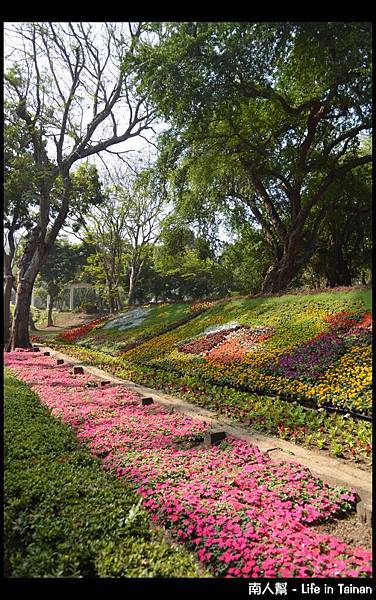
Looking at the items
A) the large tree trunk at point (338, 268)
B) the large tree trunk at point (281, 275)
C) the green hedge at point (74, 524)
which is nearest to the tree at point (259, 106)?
the large tree trunk at point (281, 275)

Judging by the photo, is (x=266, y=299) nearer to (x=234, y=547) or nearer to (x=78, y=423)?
(x=78, y=423)

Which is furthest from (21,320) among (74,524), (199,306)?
(74,524)

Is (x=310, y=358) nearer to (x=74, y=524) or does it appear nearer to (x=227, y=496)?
(x=227, y=496)

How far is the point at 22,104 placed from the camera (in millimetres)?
15609

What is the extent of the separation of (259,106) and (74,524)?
16.3m

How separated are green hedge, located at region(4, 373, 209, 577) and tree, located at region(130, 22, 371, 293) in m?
9.40

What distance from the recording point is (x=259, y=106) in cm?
1614

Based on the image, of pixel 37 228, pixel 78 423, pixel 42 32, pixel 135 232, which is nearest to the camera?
pixel 78 423

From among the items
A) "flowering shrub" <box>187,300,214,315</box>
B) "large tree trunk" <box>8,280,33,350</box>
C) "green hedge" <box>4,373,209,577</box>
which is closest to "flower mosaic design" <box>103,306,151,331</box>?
"flowering shrub" <box>187,300,214,315</box>

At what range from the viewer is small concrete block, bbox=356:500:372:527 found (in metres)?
A: 3.54

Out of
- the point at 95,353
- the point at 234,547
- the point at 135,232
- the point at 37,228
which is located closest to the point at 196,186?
the point at 37,228

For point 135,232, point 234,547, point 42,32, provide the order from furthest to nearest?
point 135,232, point 42,32, point 234,547

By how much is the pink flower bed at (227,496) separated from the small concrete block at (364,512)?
10cm
